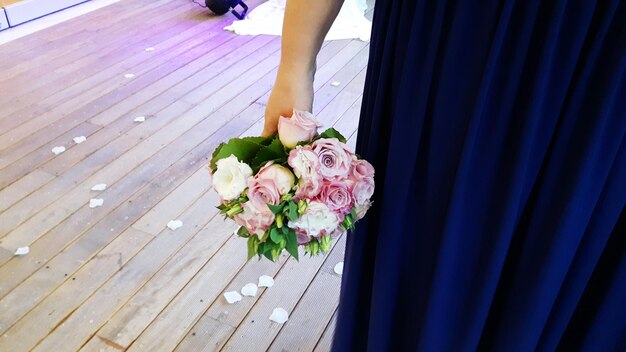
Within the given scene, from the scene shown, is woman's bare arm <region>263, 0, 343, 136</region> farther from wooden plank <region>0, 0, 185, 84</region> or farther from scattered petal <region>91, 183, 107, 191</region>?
wooden plank <region>0, 0, 185, 84</region>

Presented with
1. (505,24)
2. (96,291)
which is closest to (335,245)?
(96,291)

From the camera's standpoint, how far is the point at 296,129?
70 cm

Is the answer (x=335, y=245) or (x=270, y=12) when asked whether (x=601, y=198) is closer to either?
(x=335, y=245)

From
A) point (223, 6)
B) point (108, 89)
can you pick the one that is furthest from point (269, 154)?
point (223, 6)

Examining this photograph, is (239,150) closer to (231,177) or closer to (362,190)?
(231,177)

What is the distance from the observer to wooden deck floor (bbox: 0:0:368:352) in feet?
4.66

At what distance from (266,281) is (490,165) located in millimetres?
1066

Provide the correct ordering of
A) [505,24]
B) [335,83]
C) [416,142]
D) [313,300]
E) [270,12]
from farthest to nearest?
[270,12] < [335,83] < [313,300] < [416,142] < [505,24]

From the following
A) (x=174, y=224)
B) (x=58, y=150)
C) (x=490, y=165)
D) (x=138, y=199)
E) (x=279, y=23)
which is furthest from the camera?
(x=279, y=23)

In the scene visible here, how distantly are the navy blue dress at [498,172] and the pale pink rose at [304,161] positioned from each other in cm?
11

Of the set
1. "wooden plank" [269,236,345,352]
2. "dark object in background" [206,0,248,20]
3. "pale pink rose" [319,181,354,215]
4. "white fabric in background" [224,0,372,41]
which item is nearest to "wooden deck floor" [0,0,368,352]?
"wooden plank" [269,236,345,352]

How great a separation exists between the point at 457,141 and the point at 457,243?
0.14 metres

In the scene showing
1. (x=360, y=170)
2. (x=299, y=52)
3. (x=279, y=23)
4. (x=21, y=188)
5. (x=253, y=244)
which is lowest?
(x=21, y=188)

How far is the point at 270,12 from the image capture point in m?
3.72
